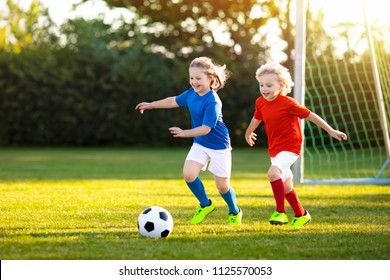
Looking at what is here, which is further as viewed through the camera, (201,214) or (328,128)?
(201,214)

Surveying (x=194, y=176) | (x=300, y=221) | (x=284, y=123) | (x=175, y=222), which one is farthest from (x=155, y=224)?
(x=284, y=123)

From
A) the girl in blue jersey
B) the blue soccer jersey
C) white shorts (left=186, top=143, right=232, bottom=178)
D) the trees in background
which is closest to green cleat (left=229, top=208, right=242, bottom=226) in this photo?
the girl in blue jersey

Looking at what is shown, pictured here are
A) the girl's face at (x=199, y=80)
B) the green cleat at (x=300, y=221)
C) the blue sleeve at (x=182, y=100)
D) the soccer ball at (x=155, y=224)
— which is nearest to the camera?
the soccer ball at (x=155, y=224)

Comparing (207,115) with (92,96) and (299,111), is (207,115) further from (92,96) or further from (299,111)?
(92,96)

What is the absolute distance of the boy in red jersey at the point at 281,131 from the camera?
5938 mm

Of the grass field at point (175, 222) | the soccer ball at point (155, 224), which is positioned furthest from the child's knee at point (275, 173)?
the soccer ball at point (155, 224)

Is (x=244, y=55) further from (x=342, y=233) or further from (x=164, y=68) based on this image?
(x=342, y=233)

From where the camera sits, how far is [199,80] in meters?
6.02

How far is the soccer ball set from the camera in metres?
5.14

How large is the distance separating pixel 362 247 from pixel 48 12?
107ft

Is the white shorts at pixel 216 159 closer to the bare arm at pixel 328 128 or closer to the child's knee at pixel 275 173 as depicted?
the child's knee at pixel 275 173

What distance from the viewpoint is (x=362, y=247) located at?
16.1 feet

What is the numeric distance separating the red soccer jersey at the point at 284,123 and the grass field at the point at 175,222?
0.69 m

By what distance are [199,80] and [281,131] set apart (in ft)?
2.73
